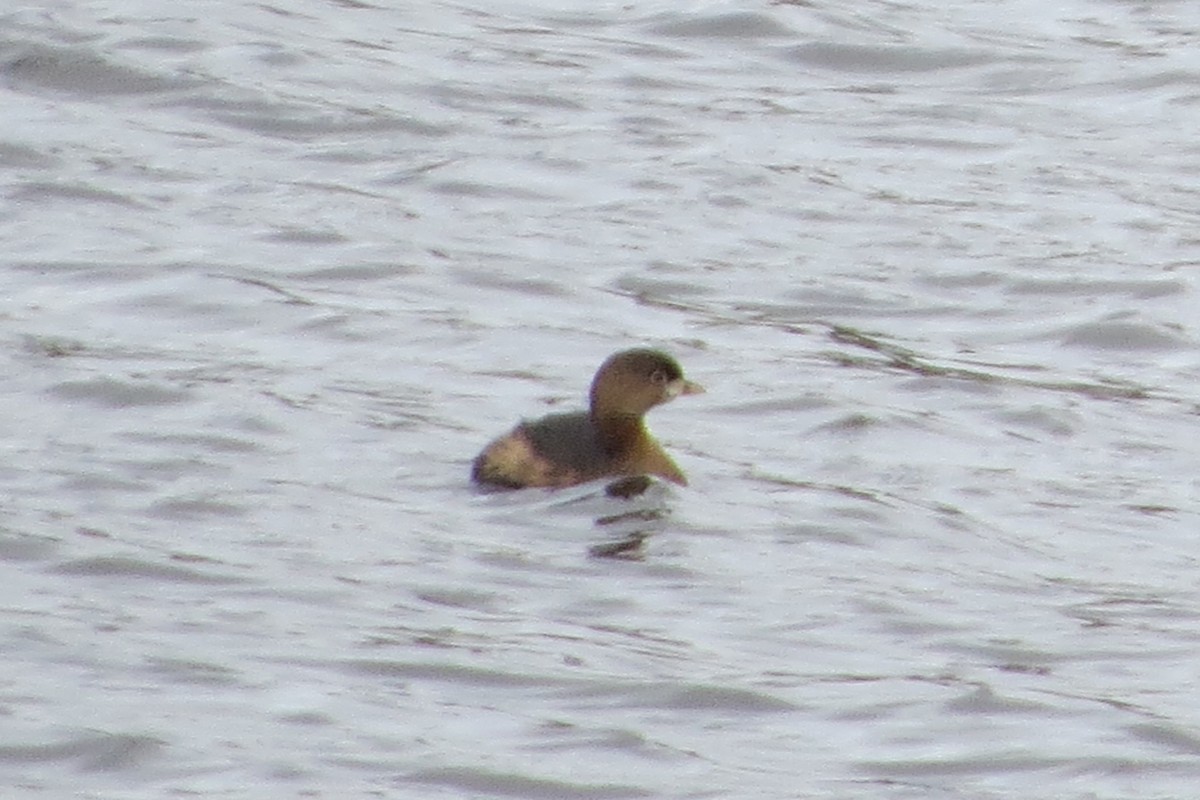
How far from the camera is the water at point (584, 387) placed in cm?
847

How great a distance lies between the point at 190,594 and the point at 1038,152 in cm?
784

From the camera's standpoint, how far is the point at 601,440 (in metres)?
10.9

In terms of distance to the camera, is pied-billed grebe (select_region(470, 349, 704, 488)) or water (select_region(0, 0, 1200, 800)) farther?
pied-billed grebe (select_region(470, 349, 704, 488))

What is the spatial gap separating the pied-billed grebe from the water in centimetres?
10

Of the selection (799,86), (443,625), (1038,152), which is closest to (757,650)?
(443,625)

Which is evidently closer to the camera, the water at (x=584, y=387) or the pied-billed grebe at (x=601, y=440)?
the water at (x=584, y=387)

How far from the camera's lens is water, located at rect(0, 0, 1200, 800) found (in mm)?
8469

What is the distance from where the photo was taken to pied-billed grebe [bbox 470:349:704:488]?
35.0ft

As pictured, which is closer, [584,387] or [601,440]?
[601,440]

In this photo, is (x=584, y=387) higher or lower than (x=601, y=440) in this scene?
lower

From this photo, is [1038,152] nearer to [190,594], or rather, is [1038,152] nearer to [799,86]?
[799,86]

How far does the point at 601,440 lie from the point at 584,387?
145 cm

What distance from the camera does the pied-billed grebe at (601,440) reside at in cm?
1066

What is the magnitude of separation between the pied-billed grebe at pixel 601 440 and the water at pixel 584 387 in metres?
0.10
